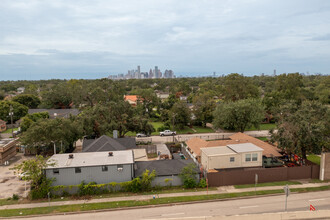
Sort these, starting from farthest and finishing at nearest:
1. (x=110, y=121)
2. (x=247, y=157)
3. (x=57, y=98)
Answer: (x=57, y=98), (x=110, y=121), (x=247, y=157)

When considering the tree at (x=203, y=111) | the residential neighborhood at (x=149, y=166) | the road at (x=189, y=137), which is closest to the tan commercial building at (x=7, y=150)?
the residential neighborhood at (x=149, y=166)

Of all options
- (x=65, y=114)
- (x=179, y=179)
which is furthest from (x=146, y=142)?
(x=65, y=114)

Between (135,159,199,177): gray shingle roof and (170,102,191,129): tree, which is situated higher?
(170,102,191,129): tree

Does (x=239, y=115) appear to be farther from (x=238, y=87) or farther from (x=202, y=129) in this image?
(x=238, y=87)

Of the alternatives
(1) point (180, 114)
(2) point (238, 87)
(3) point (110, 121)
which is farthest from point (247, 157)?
(2) point (238, 87)

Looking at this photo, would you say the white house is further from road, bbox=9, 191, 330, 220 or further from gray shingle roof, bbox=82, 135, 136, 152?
gray shingle roof, bbox=82, 135, 136, 152

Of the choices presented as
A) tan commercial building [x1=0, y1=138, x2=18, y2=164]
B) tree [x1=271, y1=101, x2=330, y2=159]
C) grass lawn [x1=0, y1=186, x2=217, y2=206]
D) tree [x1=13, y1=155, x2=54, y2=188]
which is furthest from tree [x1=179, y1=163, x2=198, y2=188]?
tan commercial building [x1=0, y1=138, x2=18, y2=164]

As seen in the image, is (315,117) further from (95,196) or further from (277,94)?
(277,94)
